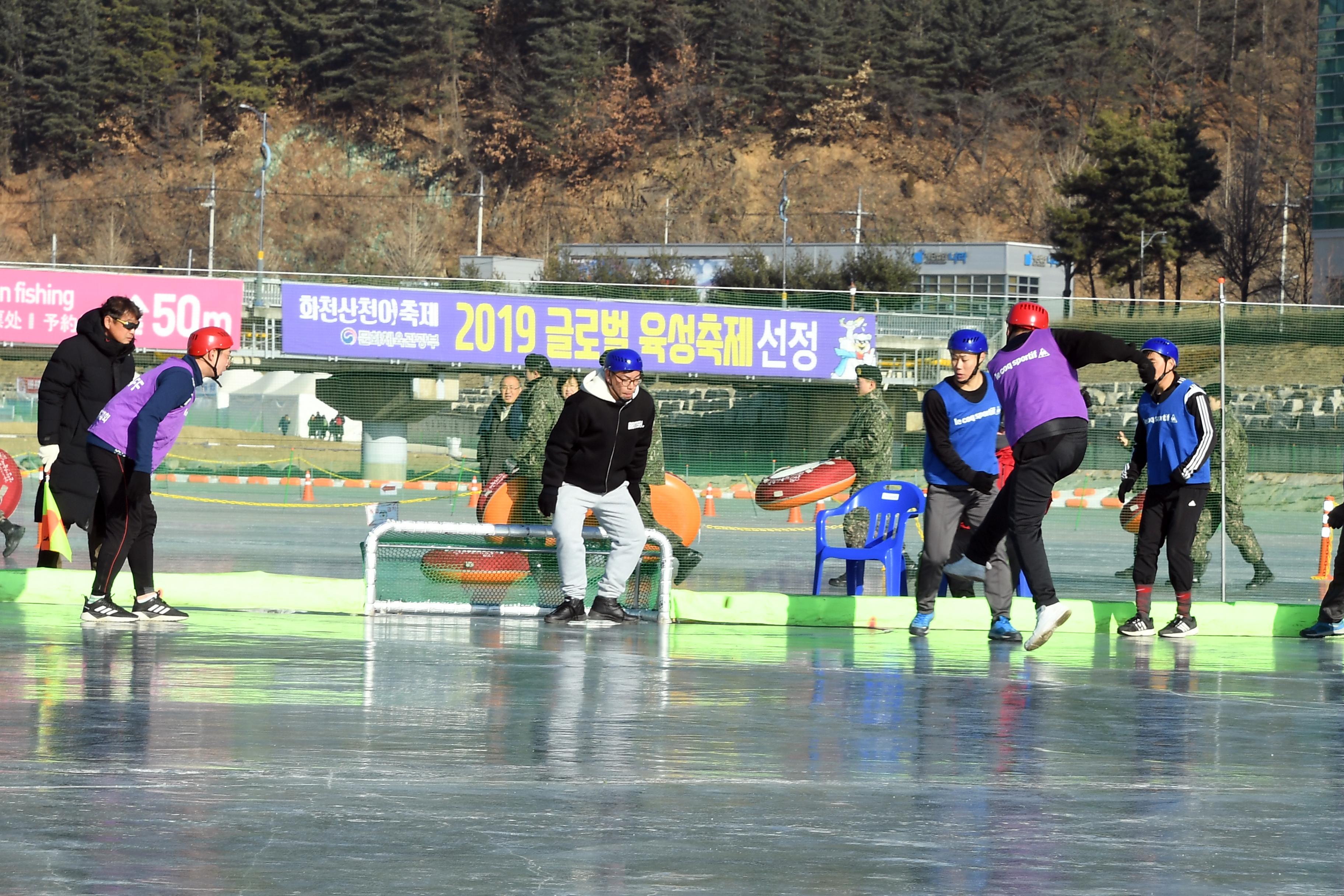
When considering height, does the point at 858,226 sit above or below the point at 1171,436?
above

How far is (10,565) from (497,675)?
296 inches

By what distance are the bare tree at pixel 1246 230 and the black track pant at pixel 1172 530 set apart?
60929 mm

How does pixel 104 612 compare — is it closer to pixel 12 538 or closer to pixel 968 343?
pixel 12 538

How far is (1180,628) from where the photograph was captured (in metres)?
11.5

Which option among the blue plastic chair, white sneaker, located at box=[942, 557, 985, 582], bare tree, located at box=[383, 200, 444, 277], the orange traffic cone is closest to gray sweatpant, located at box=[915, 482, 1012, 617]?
the blue plastic chair

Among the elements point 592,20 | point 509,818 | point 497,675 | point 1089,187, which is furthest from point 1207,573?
point 592,20

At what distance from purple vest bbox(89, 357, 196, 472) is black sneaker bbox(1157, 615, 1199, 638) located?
615 cm

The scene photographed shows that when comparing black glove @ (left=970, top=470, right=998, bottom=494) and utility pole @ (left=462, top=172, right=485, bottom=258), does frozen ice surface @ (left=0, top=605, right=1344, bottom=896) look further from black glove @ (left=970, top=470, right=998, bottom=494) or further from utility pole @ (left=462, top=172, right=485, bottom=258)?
utility pole @ (left=462, top=172, right=485, bottom=258)

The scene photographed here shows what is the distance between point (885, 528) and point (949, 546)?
157 cm

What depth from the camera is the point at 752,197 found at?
112375 mm

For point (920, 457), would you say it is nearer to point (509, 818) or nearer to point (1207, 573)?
point (1207, 573)

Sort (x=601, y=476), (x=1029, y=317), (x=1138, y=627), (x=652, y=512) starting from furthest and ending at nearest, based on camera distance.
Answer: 1. (x=652, y=512)
2. (x=1138, y=627)
3. (x=601, y=476)
4. (x=1029, y=317)

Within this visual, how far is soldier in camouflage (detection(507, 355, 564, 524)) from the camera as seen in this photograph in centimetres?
1337

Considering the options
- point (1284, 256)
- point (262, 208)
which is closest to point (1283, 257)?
point (1284, 256)
